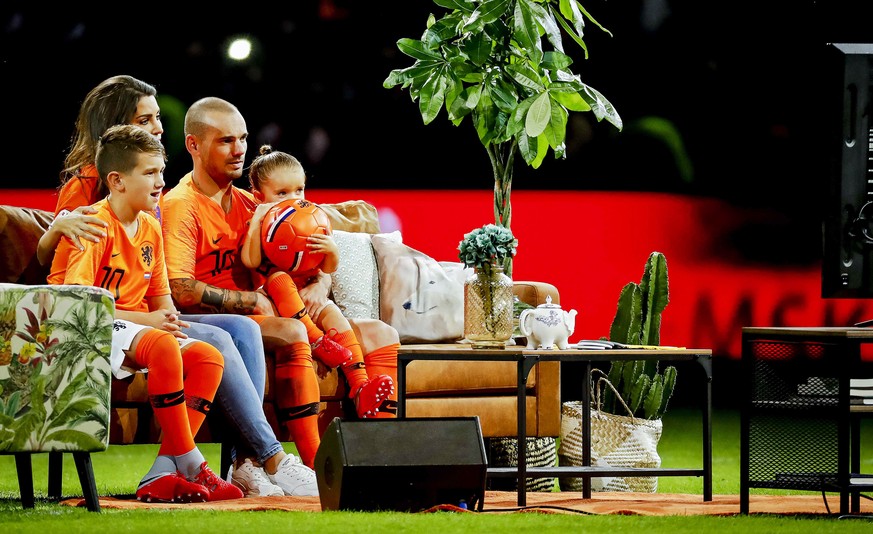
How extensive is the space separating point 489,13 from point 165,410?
1.67m

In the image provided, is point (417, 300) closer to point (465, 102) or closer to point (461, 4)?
point (465, 102)

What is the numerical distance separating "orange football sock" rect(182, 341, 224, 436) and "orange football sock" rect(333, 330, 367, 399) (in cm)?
54

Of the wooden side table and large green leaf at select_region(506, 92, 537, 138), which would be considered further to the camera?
large green leaf at select_region(506, 92, 537, 138)

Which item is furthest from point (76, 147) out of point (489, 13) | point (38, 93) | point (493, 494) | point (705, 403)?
point (38, 93)

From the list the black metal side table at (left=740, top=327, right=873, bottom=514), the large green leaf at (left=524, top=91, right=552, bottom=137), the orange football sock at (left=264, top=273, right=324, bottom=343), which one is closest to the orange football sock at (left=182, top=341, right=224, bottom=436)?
the orange football sock at (left=264, top=273, right=324, bottom=343)

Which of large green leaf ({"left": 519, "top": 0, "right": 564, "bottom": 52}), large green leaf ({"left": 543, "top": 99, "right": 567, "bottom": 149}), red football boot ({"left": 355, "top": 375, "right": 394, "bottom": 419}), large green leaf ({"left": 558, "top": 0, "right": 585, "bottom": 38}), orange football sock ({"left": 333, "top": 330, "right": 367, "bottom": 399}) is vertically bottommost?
red football boot ({"left": 355, "top": 375, "right": 394, "bottom": 419})

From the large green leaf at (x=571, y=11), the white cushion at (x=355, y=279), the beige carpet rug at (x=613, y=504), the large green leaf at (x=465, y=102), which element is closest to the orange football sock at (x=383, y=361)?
the white cushion at (x=355, y=279)

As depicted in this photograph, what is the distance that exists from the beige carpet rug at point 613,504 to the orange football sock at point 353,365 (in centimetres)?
49

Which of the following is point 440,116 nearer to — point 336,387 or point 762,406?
point 336,387

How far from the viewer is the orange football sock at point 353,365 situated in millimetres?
3990

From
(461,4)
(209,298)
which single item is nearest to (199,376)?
(209,298)

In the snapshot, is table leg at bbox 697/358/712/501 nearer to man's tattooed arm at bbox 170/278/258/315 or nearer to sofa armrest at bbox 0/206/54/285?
man's tattooed arm at bbox 170/278/258/315

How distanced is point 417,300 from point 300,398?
0.83 metres

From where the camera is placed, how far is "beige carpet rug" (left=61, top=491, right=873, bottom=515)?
3318 mm
